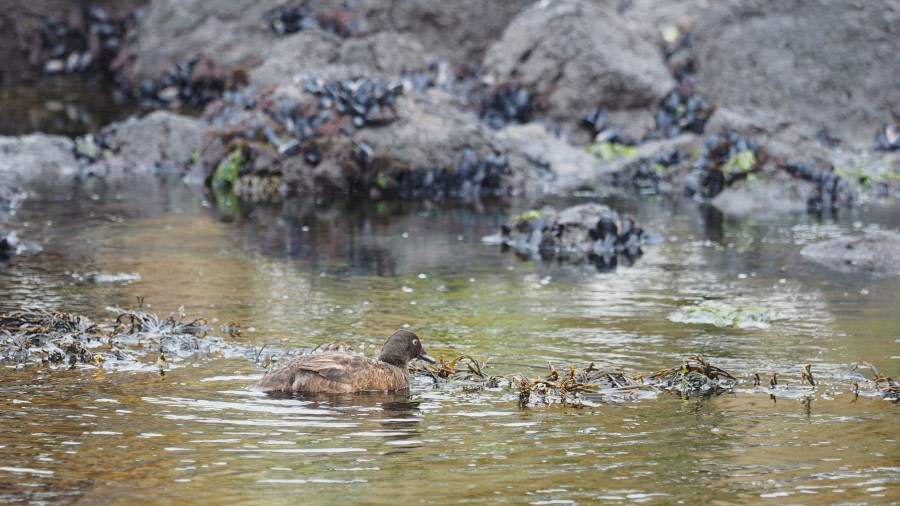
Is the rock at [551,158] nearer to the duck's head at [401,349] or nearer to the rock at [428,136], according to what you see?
the rock at [428,136]

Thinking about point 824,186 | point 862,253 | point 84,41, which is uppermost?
point 84,41

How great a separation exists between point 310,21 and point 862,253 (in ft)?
49.0

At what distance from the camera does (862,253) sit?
13070mm

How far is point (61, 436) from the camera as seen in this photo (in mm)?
6555

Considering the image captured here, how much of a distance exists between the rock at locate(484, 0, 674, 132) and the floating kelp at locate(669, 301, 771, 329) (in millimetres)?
13861

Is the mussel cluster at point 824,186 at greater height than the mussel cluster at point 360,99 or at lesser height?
lesser

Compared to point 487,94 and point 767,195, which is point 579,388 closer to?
point 767,195

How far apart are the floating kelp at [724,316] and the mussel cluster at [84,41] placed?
65.1 feet

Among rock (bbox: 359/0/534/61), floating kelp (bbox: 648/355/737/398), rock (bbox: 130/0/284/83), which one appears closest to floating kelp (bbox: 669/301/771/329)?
floating kelp (bbox: 648/355/737/398)

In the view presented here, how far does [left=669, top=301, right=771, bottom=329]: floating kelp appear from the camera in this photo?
10000 mm

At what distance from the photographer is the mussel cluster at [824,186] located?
18219mm

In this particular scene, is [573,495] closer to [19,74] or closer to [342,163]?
[342,163]

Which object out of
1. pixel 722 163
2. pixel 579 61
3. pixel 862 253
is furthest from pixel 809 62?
pixel 862 253

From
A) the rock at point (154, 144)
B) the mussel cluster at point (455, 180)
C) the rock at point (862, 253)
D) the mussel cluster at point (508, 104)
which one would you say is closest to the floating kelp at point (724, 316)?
the rock at point (862, 253)
